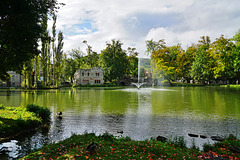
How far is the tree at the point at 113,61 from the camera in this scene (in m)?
74.4

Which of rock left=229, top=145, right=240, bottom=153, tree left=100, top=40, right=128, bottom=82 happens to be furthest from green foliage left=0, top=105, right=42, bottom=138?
tree left=100, top=40, right=128, bottom=82

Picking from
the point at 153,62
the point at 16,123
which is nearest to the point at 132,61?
the point at 153,62

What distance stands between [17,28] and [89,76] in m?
61.1

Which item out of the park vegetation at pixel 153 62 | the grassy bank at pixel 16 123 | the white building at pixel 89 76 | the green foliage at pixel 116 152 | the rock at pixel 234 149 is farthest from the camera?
the white building at pixel 89 76

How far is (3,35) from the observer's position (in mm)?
10539

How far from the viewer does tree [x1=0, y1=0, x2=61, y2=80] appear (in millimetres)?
10258

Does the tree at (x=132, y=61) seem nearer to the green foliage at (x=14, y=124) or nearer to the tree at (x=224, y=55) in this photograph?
the tree at (x=224, y=55)

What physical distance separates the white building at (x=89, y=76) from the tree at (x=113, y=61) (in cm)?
392

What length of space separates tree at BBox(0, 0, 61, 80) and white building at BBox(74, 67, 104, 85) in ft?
193

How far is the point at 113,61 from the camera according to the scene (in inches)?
2995

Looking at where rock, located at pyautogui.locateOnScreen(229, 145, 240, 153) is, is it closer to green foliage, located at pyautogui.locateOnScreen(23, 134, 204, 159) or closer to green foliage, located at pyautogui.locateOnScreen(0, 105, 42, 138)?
green foliage, located at pyautogui.locateOnScreen(23, 134, 204, 159)

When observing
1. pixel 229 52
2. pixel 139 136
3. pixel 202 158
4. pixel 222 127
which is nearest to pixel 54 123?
pixel 139 136

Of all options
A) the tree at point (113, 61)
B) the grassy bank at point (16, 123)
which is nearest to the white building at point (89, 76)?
the tree at point (113, 61)

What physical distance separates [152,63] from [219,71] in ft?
88.3
